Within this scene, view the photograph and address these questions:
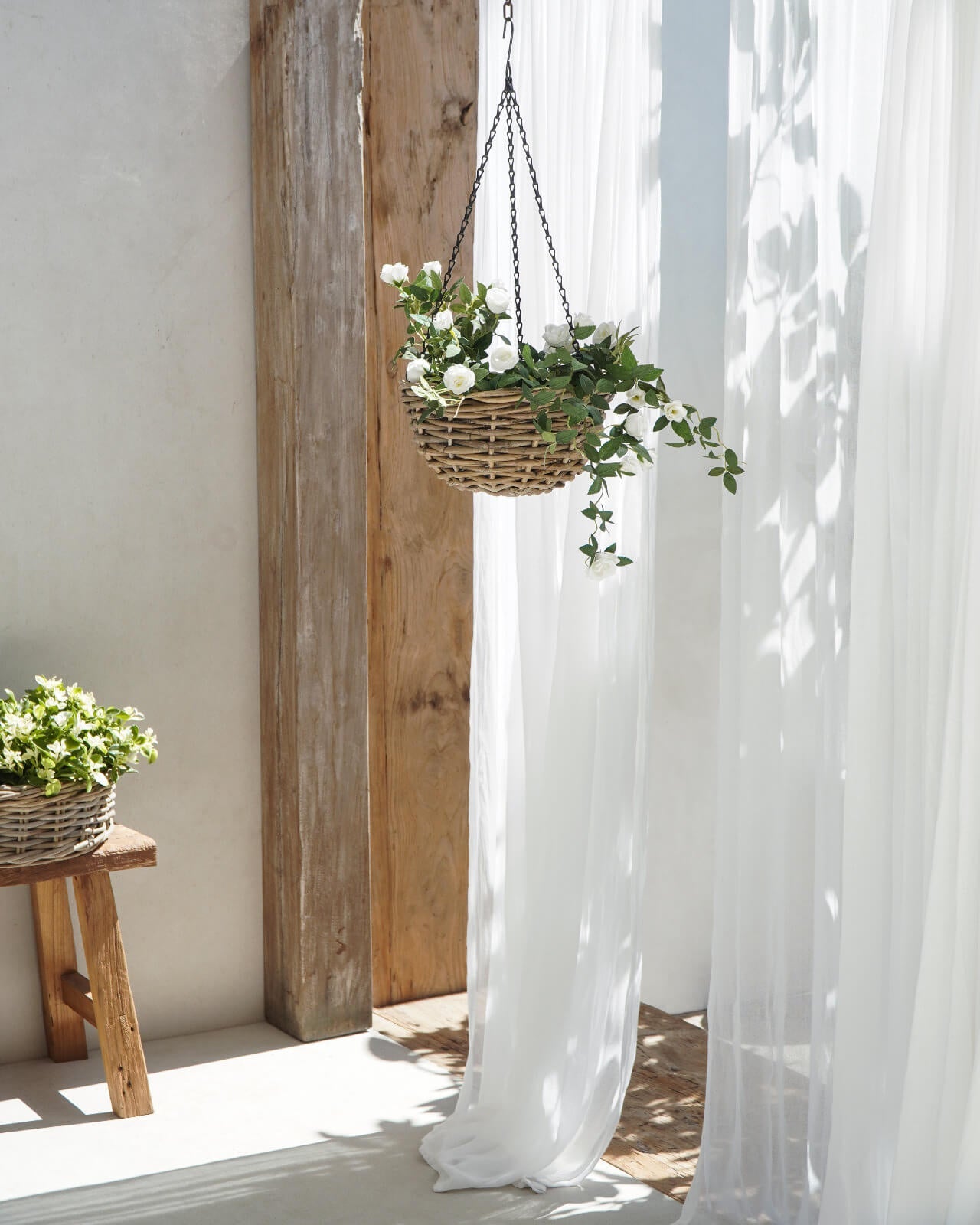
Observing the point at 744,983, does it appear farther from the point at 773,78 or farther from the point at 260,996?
the point at 260,996

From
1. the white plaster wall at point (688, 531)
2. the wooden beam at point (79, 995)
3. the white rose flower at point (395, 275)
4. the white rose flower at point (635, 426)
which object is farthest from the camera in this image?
the white plaster wall at point (688, 531)

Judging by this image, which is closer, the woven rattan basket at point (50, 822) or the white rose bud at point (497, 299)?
the white rose bud at point (497, 299)

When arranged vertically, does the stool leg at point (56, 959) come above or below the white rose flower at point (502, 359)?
below

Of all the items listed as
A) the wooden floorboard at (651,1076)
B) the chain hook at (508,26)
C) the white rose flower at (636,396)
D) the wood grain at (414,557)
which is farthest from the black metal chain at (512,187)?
the wooden floorboard at (651,1076)

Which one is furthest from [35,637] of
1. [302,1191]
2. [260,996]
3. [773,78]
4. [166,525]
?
[773,78]

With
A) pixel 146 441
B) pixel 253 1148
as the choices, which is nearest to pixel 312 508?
pixel 146 441

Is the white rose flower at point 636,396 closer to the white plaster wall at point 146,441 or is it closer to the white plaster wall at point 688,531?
the white plaster wall at point 146,441

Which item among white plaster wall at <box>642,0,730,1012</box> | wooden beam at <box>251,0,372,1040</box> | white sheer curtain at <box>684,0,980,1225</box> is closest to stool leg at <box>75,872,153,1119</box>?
wooden beam at <box>251,0,372,1040</box>

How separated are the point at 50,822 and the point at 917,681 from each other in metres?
1.62

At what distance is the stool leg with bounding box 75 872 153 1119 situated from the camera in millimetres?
2572

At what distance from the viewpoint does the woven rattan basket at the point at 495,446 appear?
183 centimetres

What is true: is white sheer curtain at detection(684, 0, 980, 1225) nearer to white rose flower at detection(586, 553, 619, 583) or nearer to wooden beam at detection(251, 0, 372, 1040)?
white rose flower at detection(586, 553, 619, 583)

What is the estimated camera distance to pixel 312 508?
9.69ft

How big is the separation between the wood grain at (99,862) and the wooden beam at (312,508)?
44 centimetres
